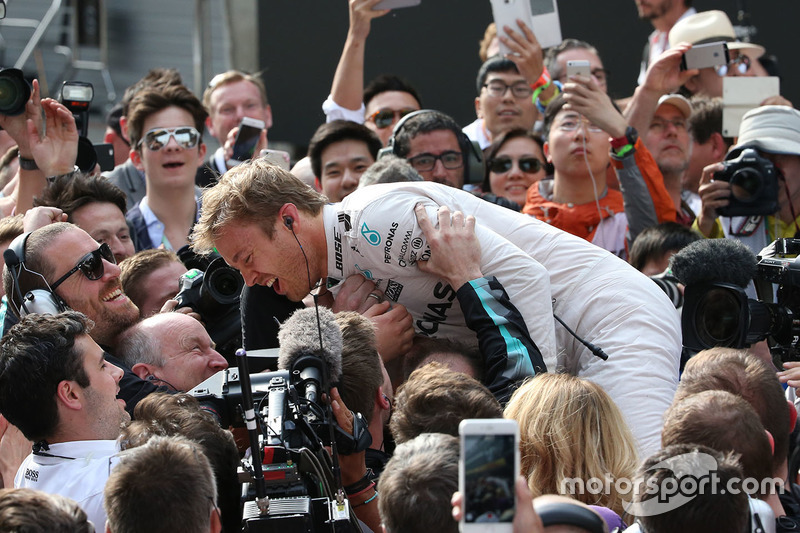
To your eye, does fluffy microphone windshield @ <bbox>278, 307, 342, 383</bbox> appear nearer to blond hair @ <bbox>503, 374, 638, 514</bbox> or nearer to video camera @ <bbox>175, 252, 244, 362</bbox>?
blond hair @ <bbox>503, 374, 638, 514</bbox>

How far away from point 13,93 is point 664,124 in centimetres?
360

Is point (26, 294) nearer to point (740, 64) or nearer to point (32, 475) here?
point (32, 475)

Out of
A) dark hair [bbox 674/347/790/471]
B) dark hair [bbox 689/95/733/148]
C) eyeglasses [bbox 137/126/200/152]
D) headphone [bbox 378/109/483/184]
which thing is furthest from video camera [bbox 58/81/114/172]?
dark hair [bbox 674/347/790/471]

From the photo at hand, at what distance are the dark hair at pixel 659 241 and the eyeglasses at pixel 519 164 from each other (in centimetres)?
105

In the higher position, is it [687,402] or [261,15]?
[261,15]

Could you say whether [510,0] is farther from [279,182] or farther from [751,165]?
[279,182]

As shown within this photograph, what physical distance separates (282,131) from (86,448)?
6.03 m

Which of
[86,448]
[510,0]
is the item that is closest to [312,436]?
[86,448]

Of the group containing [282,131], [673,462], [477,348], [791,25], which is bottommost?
[673,462]

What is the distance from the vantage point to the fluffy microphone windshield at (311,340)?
2.91 metres

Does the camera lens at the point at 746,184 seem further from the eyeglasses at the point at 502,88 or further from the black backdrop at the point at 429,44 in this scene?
the black backdrop at the point at 429,44

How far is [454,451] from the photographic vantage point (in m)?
2.24

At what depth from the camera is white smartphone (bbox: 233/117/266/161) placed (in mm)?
6031

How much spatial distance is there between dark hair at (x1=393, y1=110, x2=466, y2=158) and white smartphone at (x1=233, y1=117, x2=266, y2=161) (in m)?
1.09
